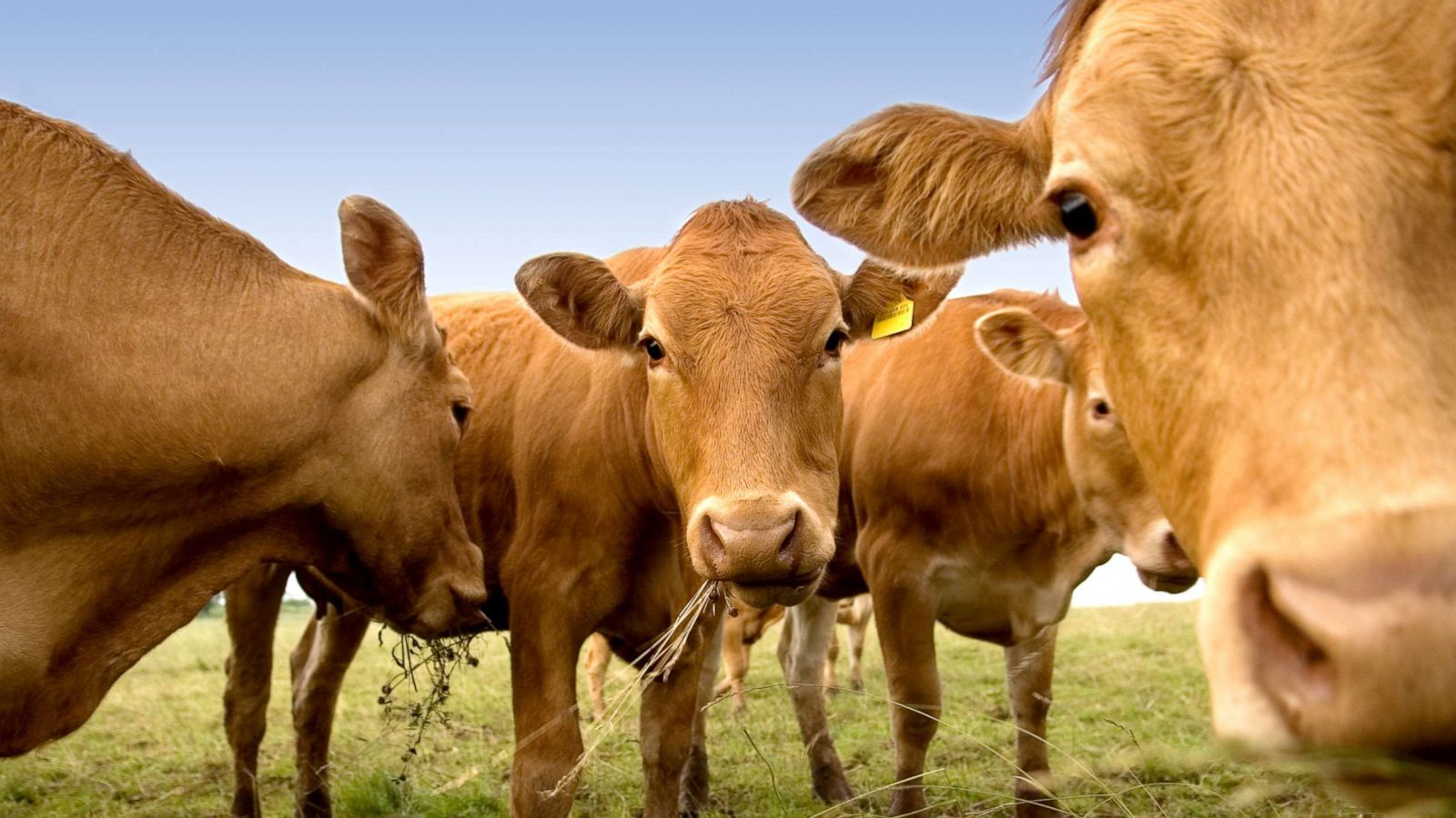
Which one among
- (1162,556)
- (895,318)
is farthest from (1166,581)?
(895,318)

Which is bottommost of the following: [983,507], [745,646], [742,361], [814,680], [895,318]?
[814,680]

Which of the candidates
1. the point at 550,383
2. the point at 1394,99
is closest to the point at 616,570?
Answer: the point at 550,383

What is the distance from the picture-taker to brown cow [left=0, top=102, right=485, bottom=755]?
13.0 ft

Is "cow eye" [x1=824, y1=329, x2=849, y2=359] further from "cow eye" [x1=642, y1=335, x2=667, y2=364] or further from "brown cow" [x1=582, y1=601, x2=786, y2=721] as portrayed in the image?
"brown cow" [x1=582, y1=601, x2=786, y2=721]

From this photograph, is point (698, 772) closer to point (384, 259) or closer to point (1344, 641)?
point (384, 259)

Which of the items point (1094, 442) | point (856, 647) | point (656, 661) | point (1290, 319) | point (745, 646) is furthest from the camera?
point (856, 647)

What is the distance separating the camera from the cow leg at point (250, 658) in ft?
22.5

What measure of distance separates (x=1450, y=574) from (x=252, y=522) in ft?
13.1

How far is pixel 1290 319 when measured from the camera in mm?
1808

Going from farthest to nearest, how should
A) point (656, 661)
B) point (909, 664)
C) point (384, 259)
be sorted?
point (909, 664) → point (384, 259) → point (656, 661)

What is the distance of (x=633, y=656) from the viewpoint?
18.5ft

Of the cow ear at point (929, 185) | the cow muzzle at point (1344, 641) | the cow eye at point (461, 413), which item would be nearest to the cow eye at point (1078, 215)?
the cow ear at point (929, 185)

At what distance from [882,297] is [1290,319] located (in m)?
3.32

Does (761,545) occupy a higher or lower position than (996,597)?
higher
